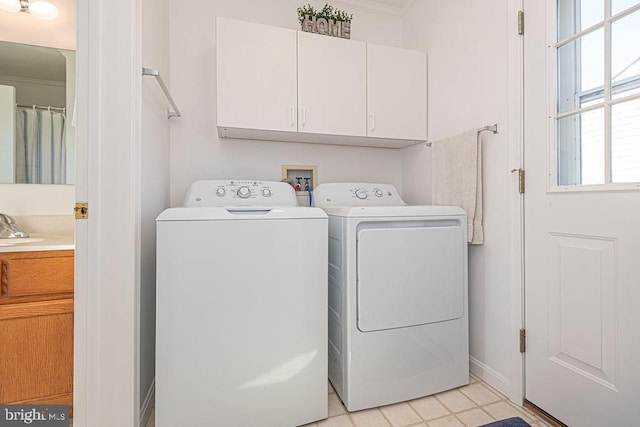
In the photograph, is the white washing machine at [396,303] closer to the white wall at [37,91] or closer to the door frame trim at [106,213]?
the door frame trim at [106,213]

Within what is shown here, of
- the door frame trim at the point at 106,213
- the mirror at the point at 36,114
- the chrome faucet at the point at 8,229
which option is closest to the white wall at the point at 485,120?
the door frame trim at the point at 106,213

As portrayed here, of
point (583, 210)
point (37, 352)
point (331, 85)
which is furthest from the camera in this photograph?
point (331, 85)

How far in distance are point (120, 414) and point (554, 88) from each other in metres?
2.32

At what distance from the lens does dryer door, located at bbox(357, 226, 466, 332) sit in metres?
1.48

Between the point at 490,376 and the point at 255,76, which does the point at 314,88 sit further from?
the point at 490,376

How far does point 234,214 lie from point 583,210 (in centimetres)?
146

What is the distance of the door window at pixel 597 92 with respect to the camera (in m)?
1.11

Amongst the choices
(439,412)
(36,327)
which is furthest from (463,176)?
(36,327)

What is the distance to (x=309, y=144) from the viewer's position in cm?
230

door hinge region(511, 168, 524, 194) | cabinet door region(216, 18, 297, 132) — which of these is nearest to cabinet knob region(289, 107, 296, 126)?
cabinet door region(216, 18, 297, 132)

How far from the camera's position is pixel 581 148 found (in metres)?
1.27

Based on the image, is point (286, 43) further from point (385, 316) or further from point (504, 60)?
point (385, 316)

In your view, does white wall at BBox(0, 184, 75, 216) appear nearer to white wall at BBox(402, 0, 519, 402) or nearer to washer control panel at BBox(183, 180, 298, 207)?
washer control panel at BBox(183, 180, 298, 207)

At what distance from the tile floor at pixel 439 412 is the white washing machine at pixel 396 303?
0.14 feet
